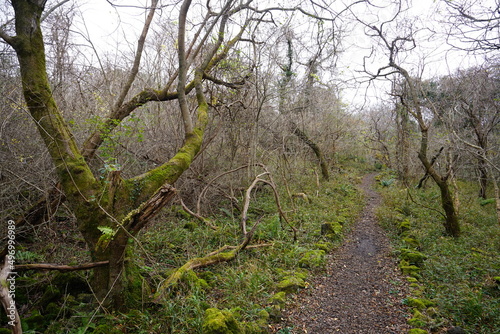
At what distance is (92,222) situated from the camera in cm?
315

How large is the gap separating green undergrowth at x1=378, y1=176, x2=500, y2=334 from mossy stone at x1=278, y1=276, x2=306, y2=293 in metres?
1.67

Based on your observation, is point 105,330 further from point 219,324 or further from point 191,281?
point 191,281

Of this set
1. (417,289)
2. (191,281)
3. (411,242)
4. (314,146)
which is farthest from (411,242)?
(314,146)

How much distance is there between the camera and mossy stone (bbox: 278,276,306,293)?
14.5 ft

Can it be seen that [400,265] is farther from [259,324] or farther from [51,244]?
[51,244]

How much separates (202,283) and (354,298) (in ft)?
8.59

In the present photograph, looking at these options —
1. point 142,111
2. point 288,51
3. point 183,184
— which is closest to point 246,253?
point 183,184

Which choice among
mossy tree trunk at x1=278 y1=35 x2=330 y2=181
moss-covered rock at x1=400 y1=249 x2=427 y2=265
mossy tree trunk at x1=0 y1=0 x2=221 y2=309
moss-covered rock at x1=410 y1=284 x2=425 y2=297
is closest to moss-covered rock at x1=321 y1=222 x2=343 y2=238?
moss-covered rock at x1=400 y1=249 x2=427 y2=265

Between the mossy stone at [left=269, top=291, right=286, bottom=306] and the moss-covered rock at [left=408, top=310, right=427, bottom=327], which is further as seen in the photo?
the mossy stone at [left=269, top=291, right=286, bottom=306]

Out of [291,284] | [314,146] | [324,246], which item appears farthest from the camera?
[314,146]

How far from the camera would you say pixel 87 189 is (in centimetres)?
317

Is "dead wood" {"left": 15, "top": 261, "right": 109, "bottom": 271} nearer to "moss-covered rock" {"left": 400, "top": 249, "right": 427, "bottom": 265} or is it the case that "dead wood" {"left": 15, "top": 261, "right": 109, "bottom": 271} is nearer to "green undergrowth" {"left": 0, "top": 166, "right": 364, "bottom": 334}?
"green undergrowth" {"left": 0, "top": 166, "right": 364, "bottom": 334}

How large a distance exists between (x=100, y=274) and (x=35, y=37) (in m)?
2.91

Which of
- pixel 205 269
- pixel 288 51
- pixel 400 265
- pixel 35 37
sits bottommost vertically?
pixel 400 265
